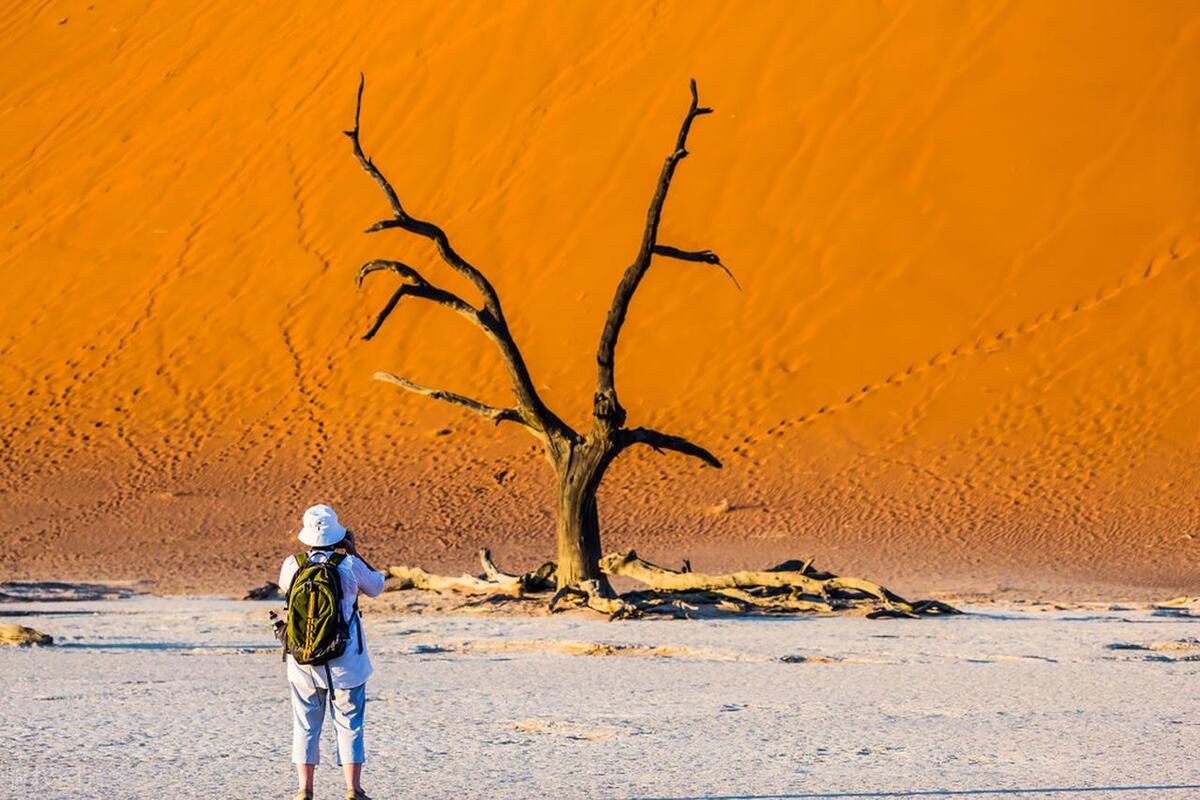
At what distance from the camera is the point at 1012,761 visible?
7387 mm

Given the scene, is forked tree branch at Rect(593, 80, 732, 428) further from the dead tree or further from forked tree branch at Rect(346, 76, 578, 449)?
forked tree branch at Rect(346, 76, 578, 449)

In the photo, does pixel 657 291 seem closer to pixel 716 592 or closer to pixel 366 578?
pixel 716 592

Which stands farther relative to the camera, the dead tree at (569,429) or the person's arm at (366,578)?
the dead tree at (569,429)

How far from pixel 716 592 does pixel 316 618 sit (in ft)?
29.3

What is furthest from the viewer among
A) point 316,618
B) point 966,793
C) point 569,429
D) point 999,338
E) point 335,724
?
point 999,338

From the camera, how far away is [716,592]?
14781 millimetres

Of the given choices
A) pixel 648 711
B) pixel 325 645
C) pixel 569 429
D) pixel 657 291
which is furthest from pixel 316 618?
pixel 657 291

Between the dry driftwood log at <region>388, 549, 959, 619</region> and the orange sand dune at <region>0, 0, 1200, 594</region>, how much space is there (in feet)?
13.2

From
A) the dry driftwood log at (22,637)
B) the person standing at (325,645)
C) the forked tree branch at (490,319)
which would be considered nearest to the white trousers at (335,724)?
the person standing at (325,645)

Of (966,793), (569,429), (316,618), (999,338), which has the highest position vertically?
(999,338)

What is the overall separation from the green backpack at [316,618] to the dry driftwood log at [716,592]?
775cm

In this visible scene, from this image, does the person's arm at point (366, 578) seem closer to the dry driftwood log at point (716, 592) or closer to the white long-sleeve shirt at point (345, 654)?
the white long-sleeve shirt at point (345, 654)

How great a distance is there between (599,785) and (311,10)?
114 feet

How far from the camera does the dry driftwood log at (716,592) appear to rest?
46.6 ft
